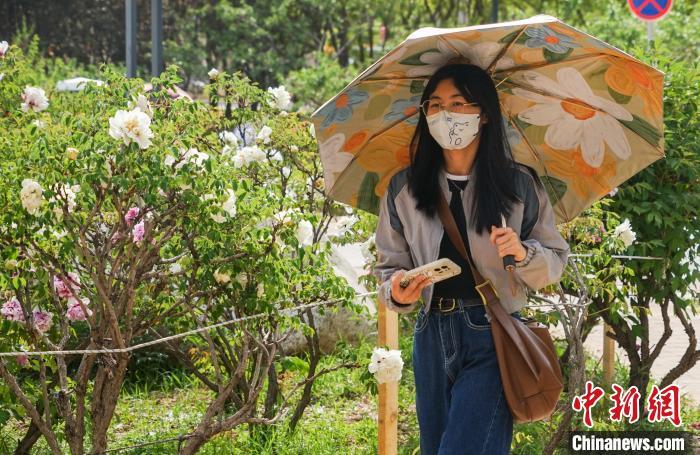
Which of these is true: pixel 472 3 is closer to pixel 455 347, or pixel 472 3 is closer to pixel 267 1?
pixel 267 1

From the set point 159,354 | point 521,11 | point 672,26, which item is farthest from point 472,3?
point 159,354

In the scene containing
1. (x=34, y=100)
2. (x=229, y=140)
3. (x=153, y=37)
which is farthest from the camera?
(x=153, y=37)

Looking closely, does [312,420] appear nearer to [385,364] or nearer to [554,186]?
[385,364]

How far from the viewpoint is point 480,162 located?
11.0ft

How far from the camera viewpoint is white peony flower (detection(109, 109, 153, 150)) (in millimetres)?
3551

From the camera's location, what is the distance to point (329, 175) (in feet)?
12.5

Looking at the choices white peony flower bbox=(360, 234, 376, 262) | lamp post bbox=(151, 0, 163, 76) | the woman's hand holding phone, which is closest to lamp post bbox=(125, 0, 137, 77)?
lamp post bbox=(151, 0, 163, 76)

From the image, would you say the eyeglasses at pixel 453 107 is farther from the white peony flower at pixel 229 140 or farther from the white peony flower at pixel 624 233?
the white peony flower at pixel 229 140

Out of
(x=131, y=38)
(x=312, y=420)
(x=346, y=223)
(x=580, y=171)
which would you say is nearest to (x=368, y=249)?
(x=346, y=223)

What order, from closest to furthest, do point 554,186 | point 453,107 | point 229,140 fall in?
1. point 453,107
2. point 554,186
3. point 229,140

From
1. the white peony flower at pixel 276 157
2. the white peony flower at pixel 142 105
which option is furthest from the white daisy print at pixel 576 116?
the white peony flower at pixel 276 157

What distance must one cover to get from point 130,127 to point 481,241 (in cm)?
116

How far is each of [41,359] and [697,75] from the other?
3373mm

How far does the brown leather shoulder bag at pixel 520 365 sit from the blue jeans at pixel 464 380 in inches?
1.9
